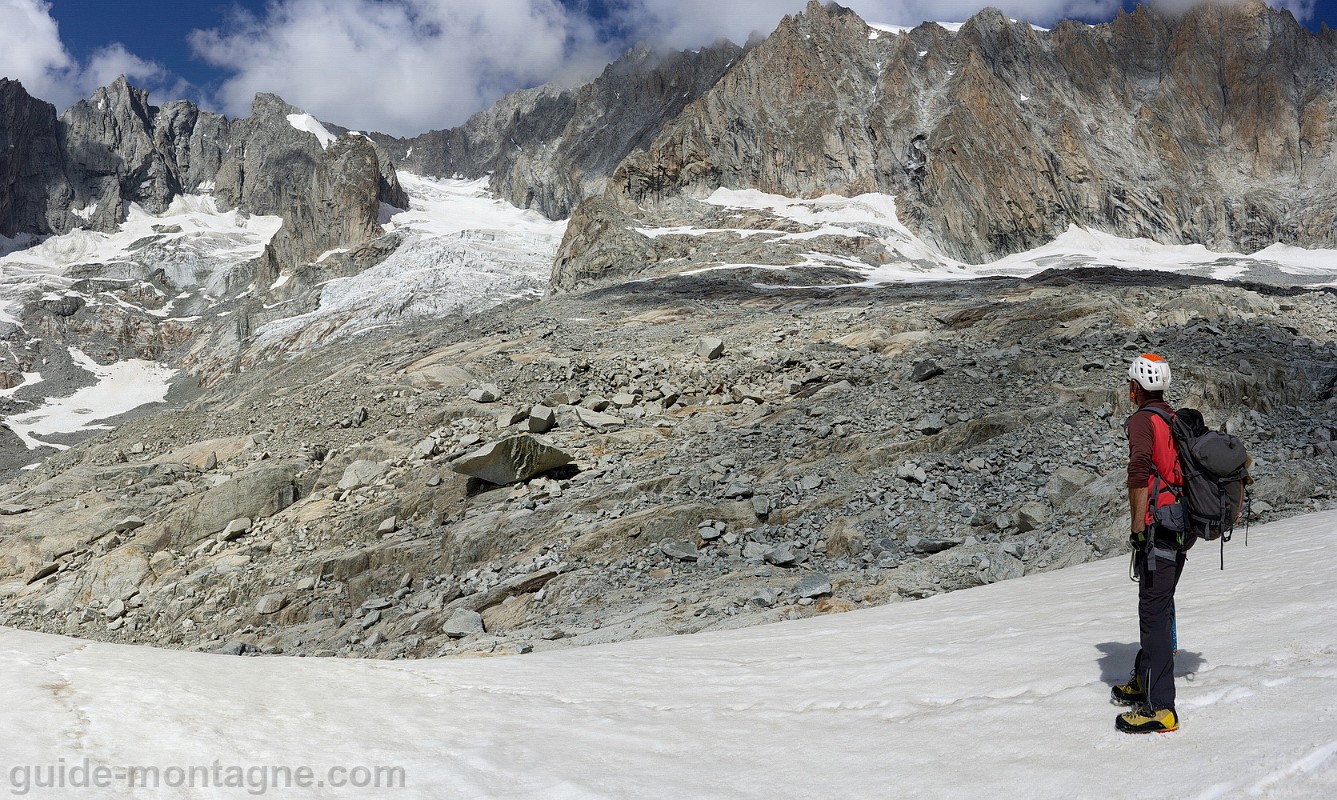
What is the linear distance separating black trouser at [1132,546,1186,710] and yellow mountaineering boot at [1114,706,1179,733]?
0.05m

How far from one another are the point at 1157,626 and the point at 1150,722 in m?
0.52

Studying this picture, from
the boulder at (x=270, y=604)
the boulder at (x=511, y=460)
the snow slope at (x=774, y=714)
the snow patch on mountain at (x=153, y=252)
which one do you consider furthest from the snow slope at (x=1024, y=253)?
the snow patch on mountain at (x=153, y=252)

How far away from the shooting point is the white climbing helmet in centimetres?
460

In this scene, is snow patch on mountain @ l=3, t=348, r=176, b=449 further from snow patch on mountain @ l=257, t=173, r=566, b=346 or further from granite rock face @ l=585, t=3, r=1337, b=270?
granite rock face @ l=585, t=3, r=1337, b=270

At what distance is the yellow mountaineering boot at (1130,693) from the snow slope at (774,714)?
0.36ft

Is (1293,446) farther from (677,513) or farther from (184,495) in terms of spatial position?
(184,495)

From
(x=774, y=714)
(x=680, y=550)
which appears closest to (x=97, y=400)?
(x=680, y=550)

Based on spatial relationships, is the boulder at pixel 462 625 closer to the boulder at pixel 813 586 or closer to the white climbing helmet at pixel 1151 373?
the boulder at pixel 813 586

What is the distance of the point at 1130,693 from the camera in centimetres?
433

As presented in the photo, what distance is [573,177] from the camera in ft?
461

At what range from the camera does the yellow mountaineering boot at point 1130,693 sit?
4.31 m

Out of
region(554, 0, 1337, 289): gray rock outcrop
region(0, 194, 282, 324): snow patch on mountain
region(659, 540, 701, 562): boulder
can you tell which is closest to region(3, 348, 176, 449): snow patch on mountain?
region(0, 194, 282, 324): snow patch on mountain

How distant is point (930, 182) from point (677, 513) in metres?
78.7

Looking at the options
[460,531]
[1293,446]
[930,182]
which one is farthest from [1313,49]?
[460,531]
